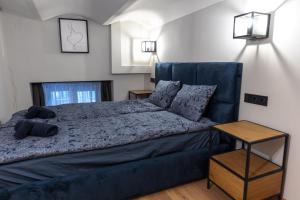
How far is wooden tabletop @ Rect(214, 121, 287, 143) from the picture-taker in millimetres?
1598

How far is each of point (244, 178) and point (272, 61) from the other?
3.53ft

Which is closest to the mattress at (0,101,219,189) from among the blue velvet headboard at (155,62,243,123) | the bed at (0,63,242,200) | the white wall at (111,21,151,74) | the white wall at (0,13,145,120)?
the bed at (0,63,242,200)

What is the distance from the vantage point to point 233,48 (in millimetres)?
2229

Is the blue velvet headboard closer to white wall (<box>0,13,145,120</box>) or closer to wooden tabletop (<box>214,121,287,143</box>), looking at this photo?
wooden tabletop (<box>214,121,287,143</box>)

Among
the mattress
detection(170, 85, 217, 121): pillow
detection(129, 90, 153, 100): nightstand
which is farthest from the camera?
detection(129, 90, 153, 100): nightstand

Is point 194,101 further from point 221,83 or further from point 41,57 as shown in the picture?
point 41,57

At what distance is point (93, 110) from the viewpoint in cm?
278

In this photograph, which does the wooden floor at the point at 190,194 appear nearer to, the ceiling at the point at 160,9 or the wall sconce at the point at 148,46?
the ceiling at the point at 160,9

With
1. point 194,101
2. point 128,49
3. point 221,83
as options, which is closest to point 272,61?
point 221,83

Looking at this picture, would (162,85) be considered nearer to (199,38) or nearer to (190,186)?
(199,38)

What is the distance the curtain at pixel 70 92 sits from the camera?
406 centimetres

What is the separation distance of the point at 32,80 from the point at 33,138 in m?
2.41

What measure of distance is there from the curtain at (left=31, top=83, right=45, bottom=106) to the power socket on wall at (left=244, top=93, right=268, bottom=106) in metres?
3.64

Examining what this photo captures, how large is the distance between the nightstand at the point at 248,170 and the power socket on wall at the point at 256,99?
230 millimetres
